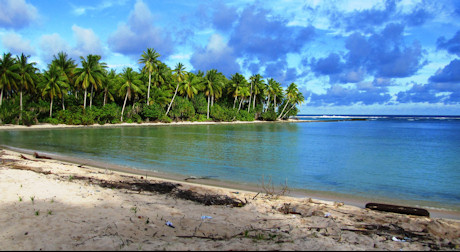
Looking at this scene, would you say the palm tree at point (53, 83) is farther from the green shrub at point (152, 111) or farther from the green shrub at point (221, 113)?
the green shrub at point (221, 113)

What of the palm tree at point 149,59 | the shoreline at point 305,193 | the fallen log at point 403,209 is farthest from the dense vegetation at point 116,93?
the fallen log at point 403,209

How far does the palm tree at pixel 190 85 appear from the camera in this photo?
67812mm

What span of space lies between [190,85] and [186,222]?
64.0 m

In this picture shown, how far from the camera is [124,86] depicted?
181ft

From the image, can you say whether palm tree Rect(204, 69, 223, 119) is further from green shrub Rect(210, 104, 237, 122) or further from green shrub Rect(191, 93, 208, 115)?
green shrub Rect(210, 104, 237, 122)

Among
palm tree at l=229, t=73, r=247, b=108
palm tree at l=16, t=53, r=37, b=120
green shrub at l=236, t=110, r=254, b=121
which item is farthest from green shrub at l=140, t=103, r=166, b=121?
green shrub at l=236, t=110, r=254, b=121

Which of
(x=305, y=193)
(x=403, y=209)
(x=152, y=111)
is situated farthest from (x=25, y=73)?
(x=403, y=209)

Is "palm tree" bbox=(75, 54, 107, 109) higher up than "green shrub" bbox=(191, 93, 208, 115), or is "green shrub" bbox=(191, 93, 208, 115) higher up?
"palm tree" bbox=(75, 54, 107, 109)

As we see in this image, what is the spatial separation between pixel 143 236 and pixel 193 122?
211 feet

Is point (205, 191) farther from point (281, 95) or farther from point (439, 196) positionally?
point (281, 95)

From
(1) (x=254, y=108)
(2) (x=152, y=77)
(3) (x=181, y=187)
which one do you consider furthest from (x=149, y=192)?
(1) (x=254, y=108)

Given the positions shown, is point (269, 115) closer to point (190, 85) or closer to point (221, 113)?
point (221, 113)

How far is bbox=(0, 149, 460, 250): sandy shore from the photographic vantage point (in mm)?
4941

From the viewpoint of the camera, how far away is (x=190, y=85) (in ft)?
226
